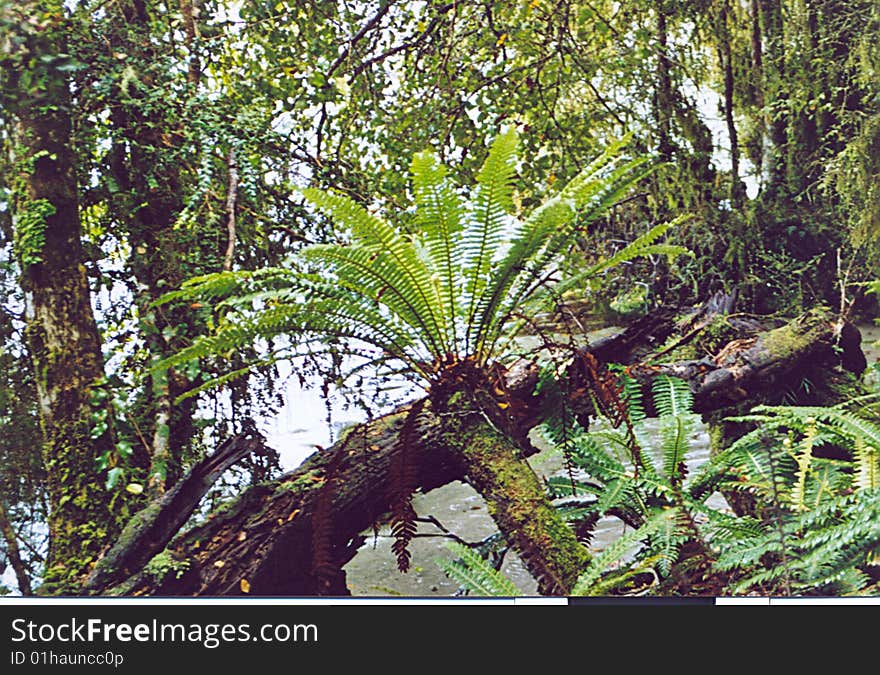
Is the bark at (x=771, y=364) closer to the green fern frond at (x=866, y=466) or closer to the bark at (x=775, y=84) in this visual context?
the green fern frond at (x=866, y=466)

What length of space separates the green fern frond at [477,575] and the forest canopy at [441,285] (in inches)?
0.7

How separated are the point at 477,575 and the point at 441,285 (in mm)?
599

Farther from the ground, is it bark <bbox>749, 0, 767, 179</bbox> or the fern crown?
bark <bbox>749, 0, 767, 179</bbox>

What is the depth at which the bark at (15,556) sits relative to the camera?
1.46m

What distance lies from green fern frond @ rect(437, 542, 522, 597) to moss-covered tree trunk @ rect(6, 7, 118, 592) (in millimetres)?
754

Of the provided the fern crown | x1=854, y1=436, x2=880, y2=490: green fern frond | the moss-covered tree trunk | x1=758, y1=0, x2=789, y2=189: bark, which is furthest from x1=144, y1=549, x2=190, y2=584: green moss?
x1=758, y1=0, x2=789, y2=189: bark

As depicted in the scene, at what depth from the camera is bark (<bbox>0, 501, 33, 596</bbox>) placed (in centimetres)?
146

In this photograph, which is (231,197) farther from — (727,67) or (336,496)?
(727,67)

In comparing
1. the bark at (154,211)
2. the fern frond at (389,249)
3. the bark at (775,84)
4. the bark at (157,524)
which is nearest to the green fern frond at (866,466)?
the bark at (775,84)

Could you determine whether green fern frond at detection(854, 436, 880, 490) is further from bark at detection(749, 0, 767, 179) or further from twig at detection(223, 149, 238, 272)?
twig at detection(223, 149, 238, 272)
